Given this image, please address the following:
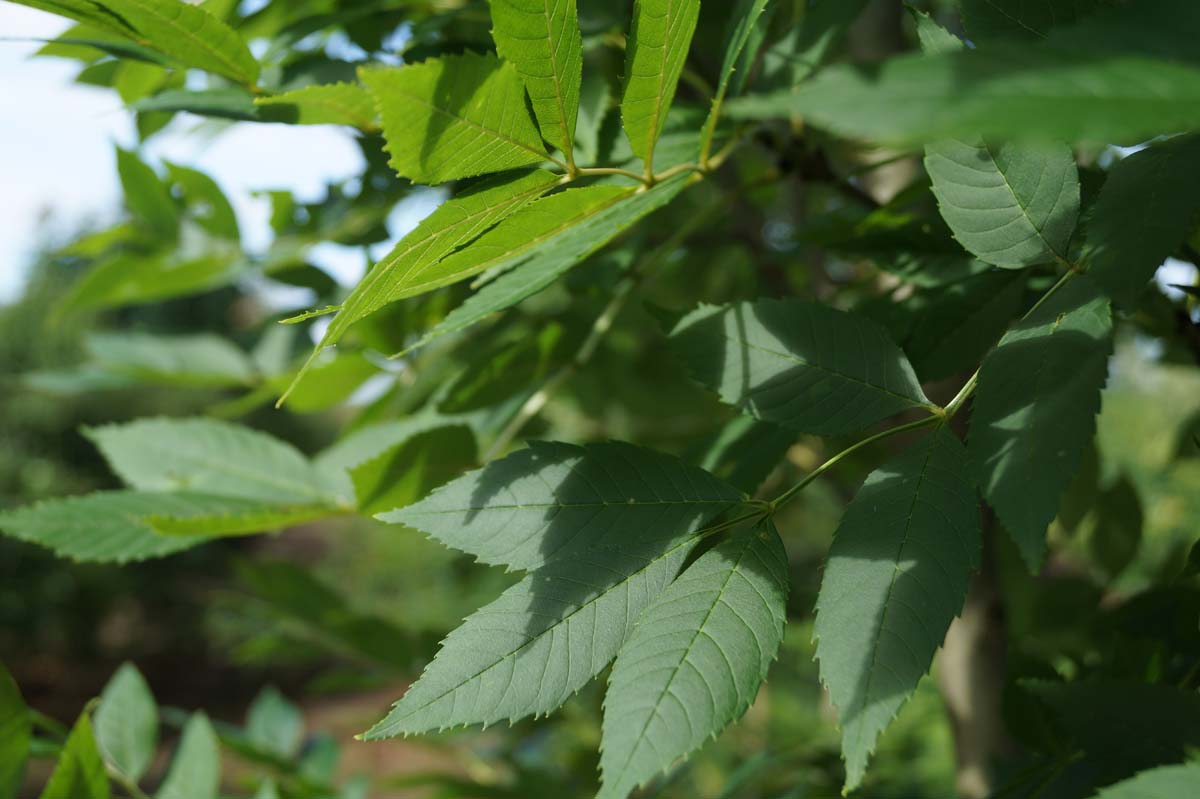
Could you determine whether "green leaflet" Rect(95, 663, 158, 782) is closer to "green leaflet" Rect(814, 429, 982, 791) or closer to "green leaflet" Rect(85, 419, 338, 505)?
"green leaflet" Rect(85, 419, 338, 505)

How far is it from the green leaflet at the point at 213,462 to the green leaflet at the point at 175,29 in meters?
0.32

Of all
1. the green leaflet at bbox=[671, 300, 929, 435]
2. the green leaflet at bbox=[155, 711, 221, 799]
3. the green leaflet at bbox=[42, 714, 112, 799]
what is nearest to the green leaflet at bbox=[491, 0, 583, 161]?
the green leaflet at bbox=[671, 300, 929, 435]

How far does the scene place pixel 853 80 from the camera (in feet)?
0.81

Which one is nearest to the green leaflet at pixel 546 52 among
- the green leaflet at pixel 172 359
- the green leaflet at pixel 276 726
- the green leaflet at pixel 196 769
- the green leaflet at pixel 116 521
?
the green leaflet at pixel 116 521

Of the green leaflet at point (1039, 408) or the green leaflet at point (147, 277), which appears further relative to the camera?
the green leaflet at point (147, 277)

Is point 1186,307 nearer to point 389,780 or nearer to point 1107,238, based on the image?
point 1107,238

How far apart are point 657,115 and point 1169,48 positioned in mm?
257

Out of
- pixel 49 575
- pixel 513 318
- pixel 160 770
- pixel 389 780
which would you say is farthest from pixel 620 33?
pixel 49 575

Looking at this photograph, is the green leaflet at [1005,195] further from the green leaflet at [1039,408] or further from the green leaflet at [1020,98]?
the green leaflet at [1020,98]

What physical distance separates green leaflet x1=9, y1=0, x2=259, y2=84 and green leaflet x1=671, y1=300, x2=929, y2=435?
36cm

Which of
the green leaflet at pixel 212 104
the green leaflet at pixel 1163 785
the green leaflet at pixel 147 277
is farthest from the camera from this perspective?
the green leaflet at pixel 147 277

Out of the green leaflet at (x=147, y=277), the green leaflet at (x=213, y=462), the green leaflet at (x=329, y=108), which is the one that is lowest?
the green leaflet at (x=213, y=462)

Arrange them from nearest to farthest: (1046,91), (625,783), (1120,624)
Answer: (1046,91)
(625,783)
(1120,624)

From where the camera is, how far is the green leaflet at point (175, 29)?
1.65 ft
